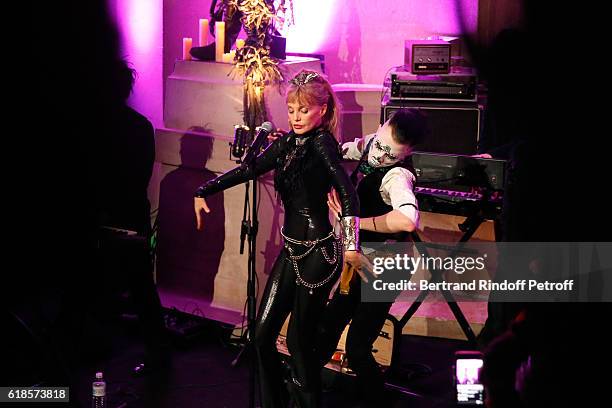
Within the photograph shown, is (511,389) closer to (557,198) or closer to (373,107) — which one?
(557,198)

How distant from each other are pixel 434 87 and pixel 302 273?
2.24 m

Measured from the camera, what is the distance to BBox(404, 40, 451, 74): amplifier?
19.9 ft

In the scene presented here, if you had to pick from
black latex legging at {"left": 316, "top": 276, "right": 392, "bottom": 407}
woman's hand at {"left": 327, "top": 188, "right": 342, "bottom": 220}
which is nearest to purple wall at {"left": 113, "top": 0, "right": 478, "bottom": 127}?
woman's hand at {"left": 327, "top": 188, "right": 342, "bottom": 220}

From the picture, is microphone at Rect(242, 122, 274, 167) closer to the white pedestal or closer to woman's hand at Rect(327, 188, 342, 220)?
woman's hand at Rect(327, 188, 342, 220)

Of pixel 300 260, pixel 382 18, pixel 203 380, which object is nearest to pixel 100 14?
pixel 382 18

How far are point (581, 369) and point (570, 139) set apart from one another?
15.4 ft

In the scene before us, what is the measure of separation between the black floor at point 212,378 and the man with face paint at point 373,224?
466 millimetres

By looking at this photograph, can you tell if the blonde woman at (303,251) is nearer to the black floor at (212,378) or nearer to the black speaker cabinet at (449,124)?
the black floor at (212,378)

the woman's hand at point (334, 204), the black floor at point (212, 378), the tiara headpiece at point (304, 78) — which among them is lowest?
the black floor at point (212, 378)

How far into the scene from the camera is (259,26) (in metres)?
5.89

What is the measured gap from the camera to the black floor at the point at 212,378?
204 inches

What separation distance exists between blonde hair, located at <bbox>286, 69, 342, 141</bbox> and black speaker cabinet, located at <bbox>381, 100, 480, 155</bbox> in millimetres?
1646

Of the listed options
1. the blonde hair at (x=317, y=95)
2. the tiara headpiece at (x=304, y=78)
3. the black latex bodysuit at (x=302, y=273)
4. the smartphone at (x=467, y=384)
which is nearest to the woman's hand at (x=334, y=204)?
the black latex bodysuit at (x=302, y=273)

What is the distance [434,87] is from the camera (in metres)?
6.06
